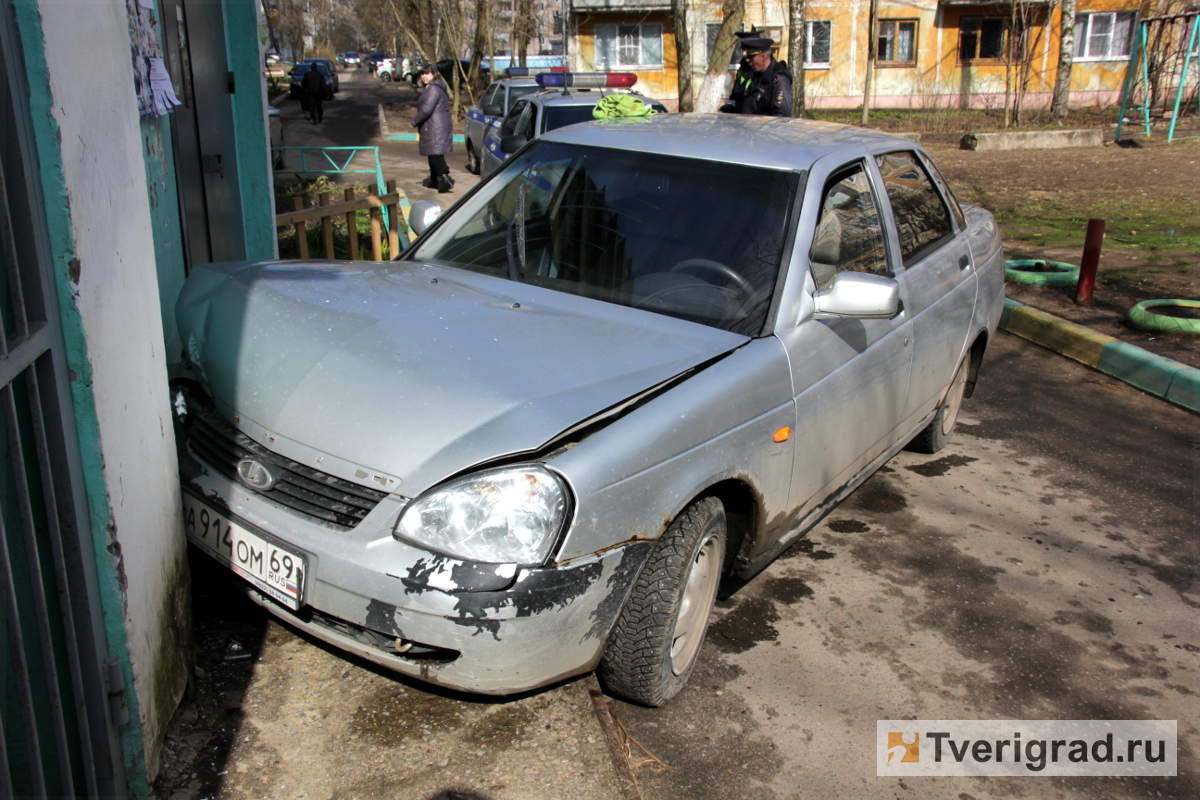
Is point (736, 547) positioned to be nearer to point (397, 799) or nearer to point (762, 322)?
point (762, 322)

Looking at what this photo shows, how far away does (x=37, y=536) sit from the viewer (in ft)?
6.42

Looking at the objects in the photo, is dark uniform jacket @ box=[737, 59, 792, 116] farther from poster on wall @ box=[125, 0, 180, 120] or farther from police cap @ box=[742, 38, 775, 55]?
poster on wall @ box=[125, 0, 180, 120]

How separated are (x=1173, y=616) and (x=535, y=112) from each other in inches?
371

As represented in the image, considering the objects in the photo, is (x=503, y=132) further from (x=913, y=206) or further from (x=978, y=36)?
(x=978, y=36)

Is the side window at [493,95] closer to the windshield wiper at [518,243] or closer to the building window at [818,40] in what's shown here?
the windshield wiper at [518,243]

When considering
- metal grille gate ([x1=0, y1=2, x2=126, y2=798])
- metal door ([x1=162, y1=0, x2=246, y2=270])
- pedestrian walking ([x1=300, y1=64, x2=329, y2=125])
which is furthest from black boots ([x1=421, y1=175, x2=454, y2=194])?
pedestrian walking ([x1=300, y1=64, x2=329, y2=125])

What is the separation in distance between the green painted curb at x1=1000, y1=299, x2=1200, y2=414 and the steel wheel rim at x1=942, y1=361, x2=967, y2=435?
149 centimetres

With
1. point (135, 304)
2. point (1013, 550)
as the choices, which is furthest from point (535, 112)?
point (135, 304)

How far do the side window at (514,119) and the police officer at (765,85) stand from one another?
3.20m

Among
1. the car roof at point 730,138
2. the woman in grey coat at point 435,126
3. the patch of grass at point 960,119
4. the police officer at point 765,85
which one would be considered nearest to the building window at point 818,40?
the patch of grass at point 960,119

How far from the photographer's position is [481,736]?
267 centimetres

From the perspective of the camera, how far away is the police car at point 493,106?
15.5 m

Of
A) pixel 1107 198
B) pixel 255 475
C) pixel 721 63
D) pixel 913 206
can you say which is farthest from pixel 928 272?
pixel 721 63

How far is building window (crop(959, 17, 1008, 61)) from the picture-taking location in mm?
33031
